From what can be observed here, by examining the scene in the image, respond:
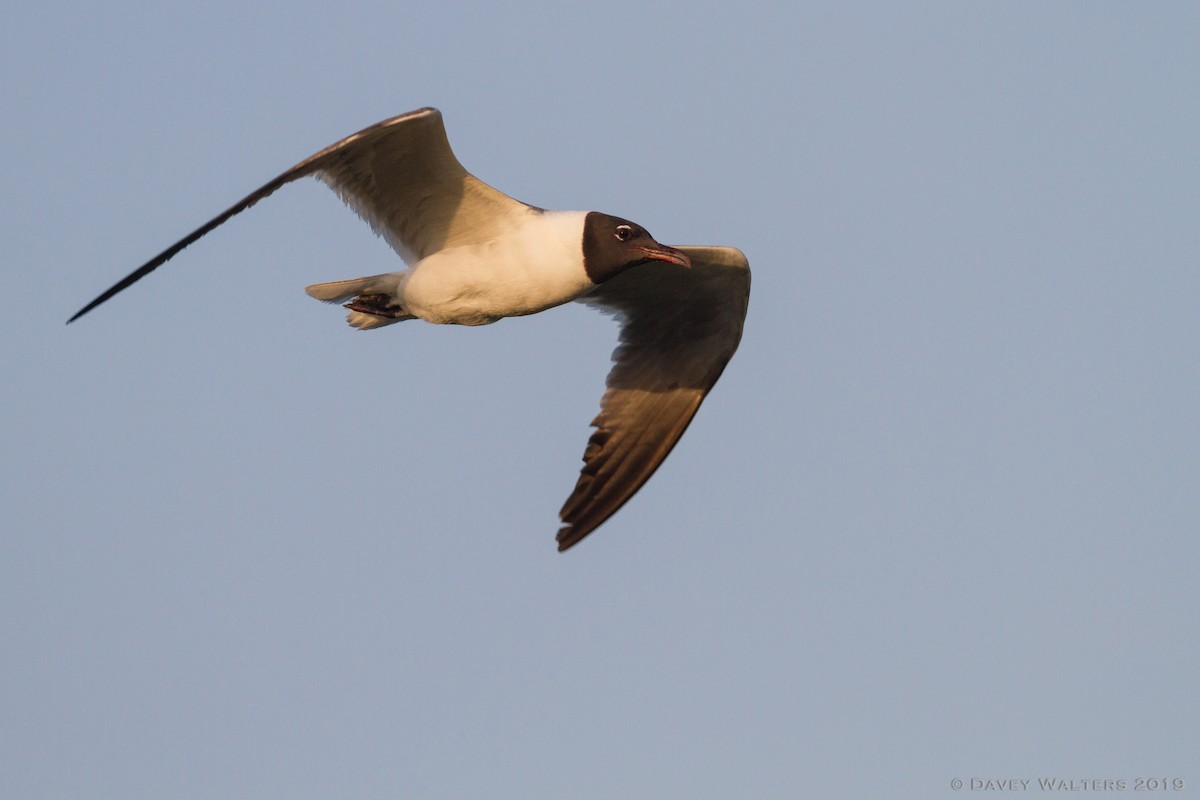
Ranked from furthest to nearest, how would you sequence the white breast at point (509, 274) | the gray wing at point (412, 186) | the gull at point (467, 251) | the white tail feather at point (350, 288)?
the white tail feather at point (350, 288)
the white breast at point (509, 274)
the gull at point (467, 251)
the gray wing at point (412, 186)

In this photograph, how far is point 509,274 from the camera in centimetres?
1039

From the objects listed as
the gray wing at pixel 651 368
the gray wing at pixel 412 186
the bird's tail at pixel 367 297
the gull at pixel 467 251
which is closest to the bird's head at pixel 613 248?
the gull at pixel 467 251

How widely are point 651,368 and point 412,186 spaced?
3.23 meters

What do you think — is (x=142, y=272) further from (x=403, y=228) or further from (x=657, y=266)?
(x=657, y=266)

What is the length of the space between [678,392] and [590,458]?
0.95 m

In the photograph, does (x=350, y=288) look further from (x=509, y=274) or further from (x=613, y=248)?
(x=613, y=248)

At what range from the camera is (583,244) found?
1041cm

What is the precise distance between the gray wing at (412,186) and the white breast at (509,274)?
0.18 meters

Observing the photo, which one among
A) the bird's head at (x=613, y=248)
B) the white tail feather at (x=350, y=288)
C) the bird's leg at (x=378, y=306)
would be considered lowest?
the bird's leg at (x=378, y=306)

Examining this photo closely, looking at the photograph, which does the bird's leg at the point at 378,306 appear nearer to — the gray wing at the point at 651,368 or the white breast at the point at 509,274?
the white breast at the point at 509,274

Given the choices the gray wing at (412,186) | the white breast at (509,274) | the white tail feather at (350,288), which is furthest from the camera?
the white tail feather at (350,288)

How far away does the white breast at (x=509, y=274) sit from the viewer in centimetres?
1039

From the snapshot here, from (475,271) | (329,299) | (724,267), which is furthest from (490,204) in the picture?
(724,267)

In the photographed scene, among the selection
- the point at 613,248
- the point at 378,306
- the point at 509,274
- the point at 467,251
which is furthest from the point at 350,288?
the point at 613,248
